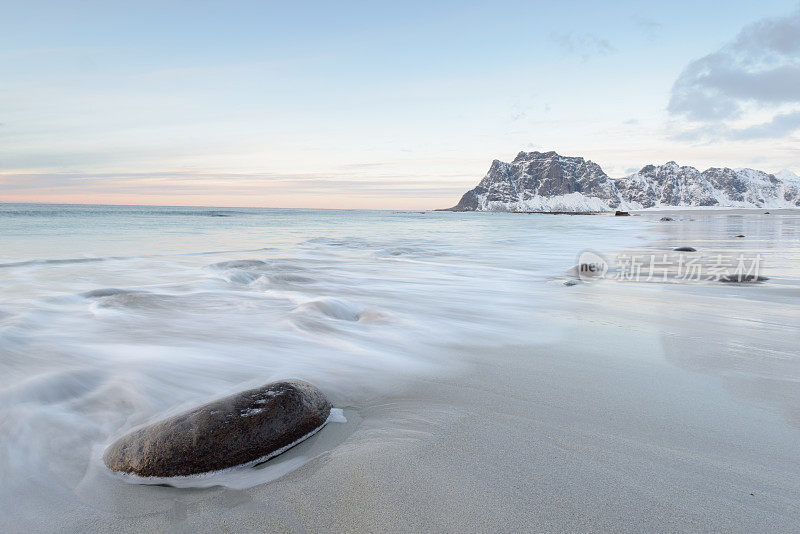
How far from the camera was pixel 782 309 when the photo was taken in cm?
551

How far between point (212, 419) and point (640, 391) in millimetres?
2639

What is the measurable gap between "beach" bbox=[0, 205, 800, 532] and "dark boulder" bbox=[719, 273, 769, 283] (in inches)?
41.4

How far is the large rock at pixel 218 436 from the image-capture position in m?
2.15

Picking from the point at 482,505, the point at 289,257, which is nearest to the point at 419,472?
the point at 482,505

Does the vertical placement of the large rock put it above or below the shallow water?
above

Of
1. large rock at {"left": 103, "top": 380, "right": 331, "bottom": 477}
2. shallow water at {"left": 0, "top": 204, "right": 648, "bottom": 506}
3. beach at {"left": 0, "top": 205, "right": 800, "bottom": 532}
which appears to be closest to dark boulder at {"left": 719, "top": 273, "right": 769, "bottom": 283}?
beach at {"left": 0, "top": 205, "right": 800, "bottom": 532}

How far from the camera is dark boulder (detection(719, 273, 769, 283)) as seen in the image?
750 cm

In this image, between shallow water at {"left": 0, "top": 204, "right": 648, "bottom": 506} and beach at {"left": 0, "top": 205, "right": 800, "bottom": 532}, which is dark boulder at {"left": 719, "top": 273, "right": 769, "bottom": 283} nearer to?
beach at {"left": 0, "top": 205, "right": 800, "bottom": 532}

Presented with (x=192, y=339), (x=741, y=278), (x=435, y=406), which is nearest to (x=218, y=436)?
(x=435, y=406)

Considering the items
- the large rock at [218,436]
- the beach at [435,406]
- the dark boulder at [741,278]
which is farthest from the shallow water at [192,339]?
the dark boulder at [741,278]

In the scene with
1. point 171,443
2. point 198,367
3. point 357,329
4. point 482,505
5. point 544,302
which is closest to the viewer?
point 482,505

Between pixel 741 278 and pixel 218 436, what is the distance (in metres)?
8.48

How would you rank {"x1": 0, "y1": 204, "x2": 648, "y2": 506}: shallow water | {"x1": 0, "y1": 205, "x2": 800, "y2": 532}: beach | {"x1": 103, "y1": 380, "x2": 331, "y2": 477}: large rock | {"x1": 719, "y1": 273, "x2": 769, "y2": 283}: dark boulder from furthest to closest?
{"x1": 719, "y1": 273, "x2": 769, "y2": 283}: dark boulder
{"x1": 0, "y1": 204, "x2": 648, "y2": 506}: shallow water
{"x1": 103, "y1": 380, "x2": 331, "y2": 477}: large rock
{"x1": 0, "y1": 205, "x2": 800, "y2": 532}: beach

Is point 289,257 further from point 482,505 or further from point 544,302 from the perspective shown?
point 482,505
